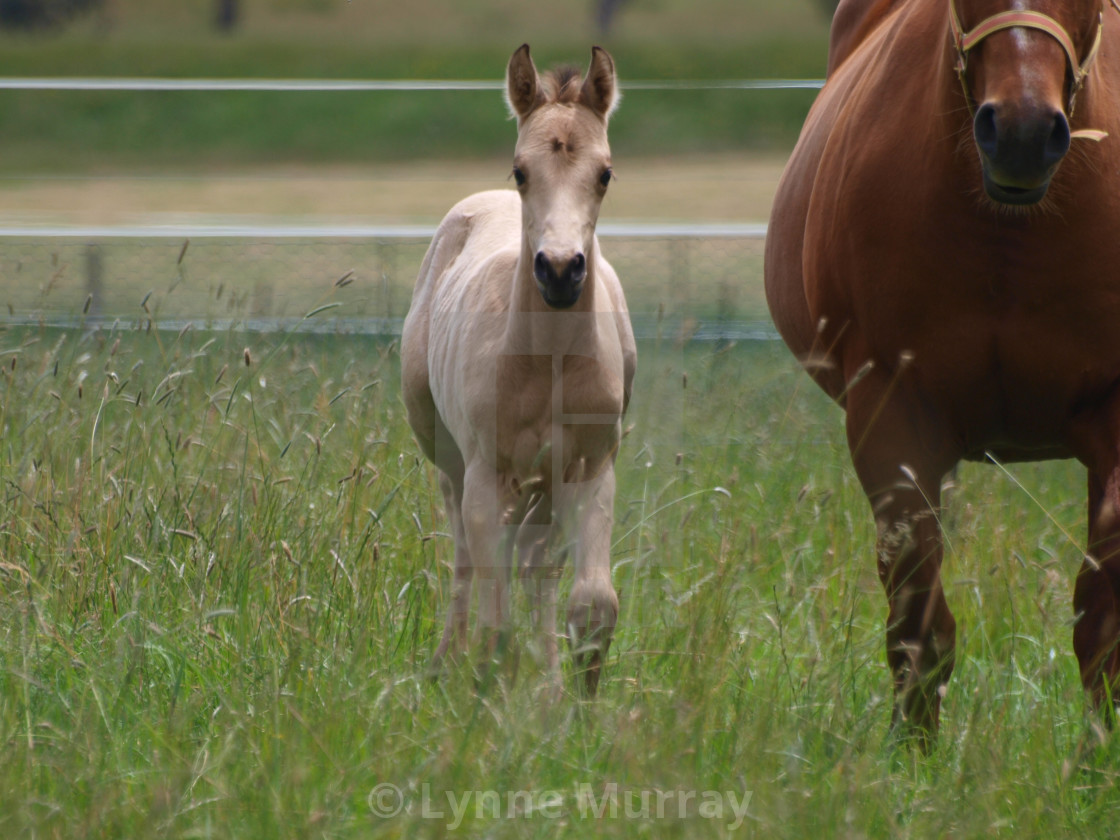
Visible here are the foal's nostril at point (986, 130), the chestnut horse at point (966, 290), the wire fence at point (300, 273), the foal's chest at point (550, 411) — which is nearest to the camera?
the foal's nostril at point (986, 130)

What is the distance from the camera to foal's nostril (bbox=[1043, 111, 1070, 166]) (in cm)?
209

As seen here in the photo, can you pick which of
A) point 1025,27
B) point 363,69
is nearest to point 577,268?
point 1025,27

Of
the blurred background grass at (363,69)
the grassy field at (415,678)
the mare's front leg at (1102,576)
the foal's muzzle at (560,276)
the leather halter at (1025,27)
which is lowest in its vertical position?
the grassy field at (415,678)

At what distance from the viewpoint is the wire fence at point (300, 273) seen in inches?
247

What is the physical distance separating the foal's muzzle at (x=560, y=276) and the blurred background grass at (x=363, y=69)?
2115 mm

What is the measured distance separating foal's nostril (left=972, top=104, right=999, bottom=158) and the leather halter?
7.1 inches

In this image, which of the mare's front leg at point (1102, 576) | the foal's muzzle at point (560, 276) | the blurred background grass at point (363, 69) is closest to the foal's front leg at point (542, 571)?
the foal's muzzle at point (560, 276)

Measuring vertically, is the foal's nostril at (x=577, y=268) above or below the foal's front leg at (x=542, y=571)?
above

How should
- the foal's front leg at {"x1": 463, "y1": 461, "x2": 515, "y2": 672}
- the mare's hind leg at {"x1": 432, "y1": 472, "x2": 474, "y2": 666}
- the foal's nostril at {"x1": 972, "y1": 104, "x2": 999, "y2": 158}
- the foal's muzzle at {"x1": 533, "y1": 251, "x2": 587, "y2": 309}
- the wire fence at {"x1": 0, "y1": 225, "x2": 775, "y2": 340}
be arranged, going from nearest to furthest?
the foal's nostril at {"x1": 972, "y1": 104, "x2": 999, "y2": 158}
the foal's muzzle at {"x1": 533, "y1": 251, "x2": 587, "y2": 309}
the foal's front leg at {"x1": 463, "y1": 461, "x2": 515, "y2": 672}
the mare's hind leg at {"x1": 432, "y1": 472, "x2": 474, "y2": 666}
the wire fence at {"x1": 0, "y1": 225, "x2": 775, "y2": 340}

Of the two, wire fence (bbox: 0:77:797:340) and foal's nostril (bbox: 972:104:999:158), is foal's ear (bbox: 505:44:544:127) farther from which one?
wire fence (bbox: 0:77:797:340)

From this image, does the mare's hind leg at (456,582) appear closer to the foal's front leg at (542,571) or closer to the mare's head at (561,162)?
the foal's front leg at (542,571)


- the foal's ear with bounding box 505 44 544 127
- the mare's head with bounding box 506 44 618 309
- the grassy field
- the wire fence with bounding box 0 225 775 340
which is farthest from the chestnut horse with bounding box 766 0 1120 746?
the wire fence with bounding box 0 225 775 340

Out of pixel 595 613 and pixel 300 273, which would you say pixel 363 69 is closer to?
pixel 595 613

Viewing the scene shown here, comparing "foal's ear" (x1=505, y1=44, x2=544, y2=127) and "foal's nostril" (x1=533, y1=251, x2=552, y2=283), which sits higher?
"foal's ear" (x1=505, y1=44, x2=544, y2=127)
